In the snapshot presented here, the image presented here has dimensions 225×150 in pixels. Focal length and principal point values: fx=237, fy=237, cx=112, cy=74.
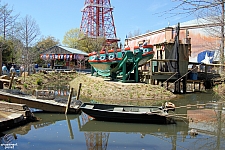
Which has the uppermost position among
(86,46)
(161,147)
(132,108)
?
(86,46)

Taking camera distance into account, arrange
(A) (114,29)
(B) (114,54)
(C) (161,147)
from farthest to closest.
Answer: (A) (114,29), (B) (114,54), (C) (161,147)

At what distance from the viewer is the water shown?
25.2 ft

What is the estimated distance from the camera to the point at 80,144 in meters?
7.89

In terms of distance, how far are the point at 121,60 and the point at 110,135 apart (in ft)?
39.1

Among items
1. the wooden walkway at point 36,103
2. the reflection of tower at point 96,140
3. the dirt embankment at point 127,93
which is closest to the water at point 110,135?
the reflection of tower at point 96,140

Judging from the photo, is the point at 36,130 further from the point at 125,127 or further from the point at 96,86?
the point at 96,86

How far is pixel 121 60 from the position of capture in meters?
20.3

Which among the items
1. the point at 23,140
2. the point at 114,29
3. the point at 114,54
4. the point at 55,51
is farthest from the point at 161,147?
the point at 114,29

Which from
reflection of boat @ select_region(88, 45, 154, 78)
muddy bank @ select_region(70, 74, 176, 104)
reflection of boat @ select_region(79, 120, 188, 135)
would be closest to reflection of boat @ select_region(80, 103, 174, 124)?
reflection of boat @ select_region(79, 120, 188, 135)

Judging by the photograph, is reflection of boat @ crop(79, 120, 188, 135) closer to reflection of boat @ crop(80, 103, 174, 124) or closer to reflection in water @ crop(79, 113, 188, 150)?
reflection in water @ crop(79, 113, 188, 150)

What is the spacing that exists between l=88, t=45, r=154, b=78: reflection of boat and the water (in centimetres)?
931

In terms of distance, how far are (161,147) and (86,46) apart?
4591 centimetres

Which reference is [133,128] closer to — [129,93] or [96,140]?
[96,140]

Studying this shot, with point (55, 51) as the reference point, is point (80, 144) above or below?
below
